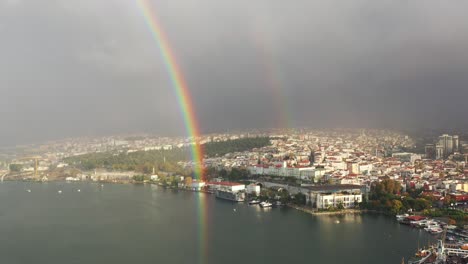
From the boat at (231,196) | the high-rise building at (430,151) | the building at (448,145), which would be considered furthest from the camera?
the building at (448,145)

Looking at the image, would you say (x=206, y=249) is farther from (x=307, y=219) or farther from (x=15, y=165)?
(x=15, y=165)

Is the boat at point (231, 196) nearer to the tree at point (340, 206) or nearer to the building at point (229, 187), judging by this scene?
the building at point (229, 187)

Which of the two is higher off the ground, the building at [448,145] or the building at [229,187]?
the building at [448,145]

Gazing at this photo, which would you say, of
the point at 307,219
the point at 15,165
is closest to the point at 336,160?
the point at 307,219

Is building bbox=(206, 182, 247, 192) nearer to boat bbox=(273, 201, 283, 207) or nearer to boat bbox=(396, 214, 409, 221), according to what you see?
boat bbox=(273, 201, 283, 207)

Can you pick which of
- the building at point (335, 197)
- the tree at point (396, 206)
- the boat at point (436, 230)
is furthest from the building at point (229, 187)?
the boat at point (436, 230)

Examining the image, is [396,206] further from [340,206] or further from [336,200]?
[336,200]
